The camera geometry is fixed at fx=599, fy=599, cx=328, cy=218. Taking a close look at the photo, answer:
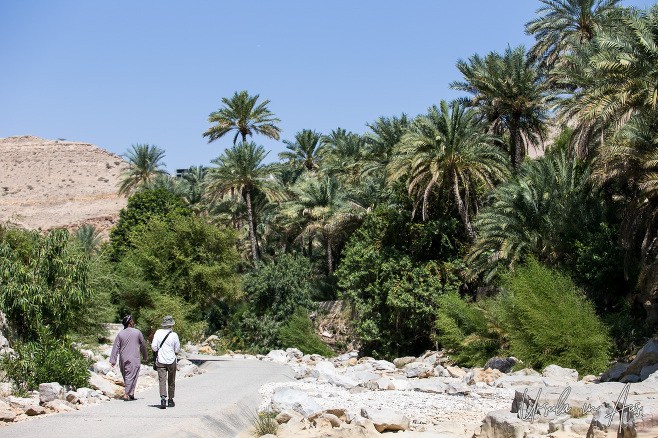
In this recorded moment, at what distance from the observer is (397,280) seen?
92.4 ft

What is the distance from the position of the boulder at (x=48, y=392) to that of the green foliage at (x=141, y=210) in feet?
98.7

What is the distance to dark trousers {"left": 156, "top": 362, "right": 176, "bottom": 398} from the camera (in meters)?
9.75

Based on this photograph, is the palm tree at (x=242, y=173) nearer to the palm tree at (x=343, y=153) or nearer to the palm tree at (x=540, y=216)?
the palm tree at (x=343, y=153)

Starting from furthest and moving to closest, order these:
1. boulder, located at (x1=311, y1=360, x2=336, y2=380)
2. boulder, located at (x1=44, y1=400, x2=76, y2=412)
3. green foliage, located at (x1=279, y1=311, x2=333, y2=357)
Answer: green foliage, located at (x1=279, y1=311, x2=333, y2=357) < boulder, located at (x1=311, y1=360, x2=336, y2=380) < boulder, located at (x1=44, y1=400, x2=76, y2=412)

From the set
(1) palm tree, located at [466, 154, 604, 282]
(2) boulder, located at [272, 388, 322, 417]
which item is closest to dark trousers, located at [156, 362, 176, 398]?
(2) boulder, located at [272, 388, 322, 417]

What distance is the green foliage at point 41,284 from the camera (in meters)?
11.4

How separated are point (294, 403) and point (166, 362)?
2519 millimetres

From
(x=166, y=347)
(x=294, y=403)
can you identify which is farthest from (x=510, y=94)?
(x=166, y=347)

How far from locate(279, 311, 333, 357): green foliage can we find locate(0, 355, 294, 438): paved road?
55.0 ft

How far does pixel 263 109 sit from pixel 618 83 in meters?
27.3

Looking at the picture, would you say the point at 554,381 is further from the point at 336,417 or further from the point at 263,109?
the point at 263,109

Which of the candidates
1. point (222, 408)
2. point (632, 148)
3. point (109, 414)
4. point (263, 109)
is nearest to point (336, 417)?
point (222, 408)

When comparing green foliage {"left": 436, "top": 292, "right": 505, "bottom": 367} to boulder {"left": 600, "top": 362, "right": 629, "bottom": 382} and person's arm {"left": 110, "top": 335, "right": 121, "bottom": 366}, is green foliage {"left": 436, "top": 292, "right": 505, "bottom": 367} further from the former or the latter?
person's arm {"left": 110, "top": 335, "right": 121, "bottom": 366}

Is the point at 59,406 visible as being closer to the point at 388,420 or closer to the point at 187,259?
the point at 388,420
